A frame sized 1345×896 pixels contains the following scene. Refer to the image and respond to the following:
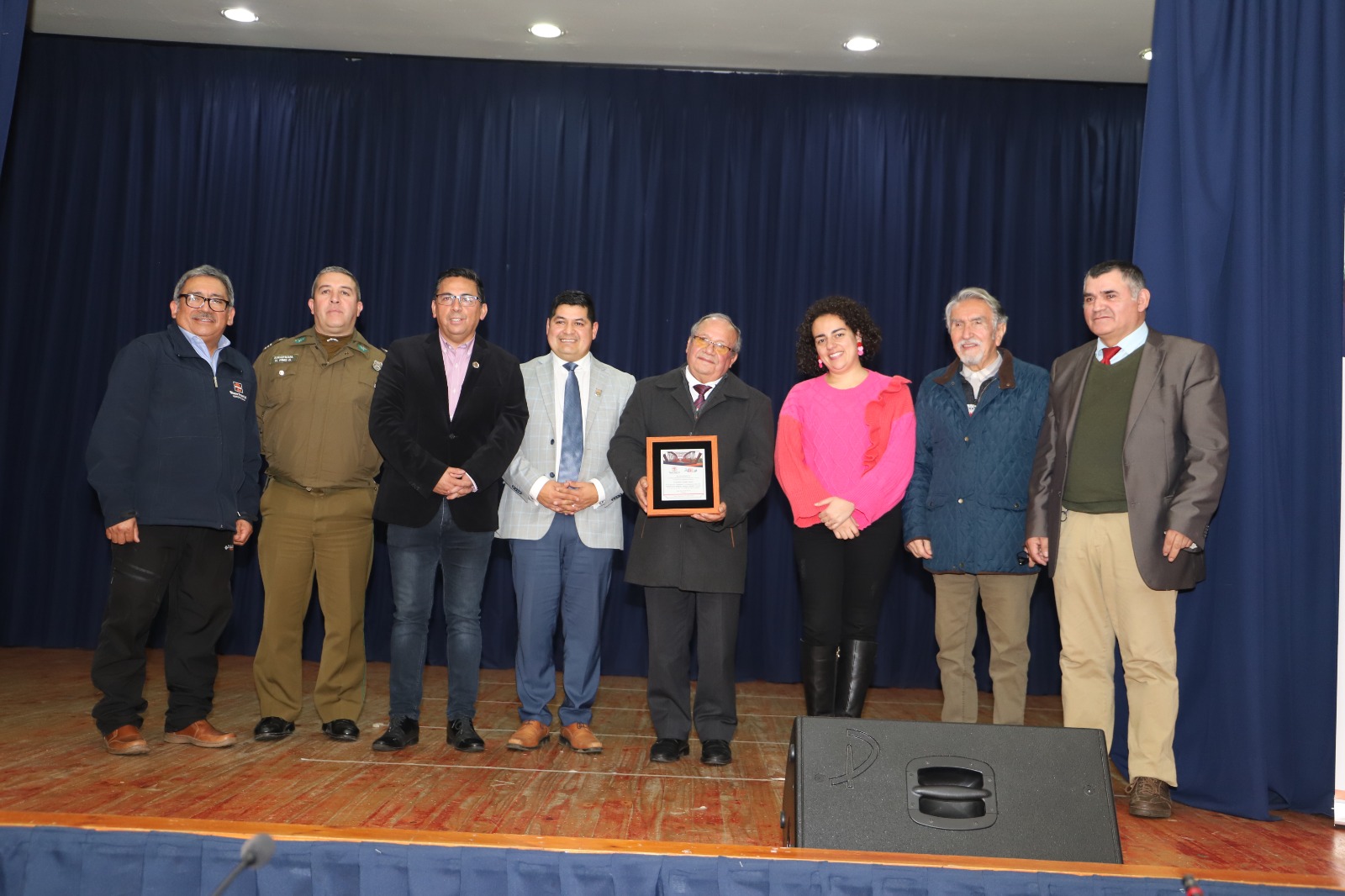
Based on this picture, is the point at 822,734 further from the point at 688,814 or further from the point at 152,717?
the point at 152,717

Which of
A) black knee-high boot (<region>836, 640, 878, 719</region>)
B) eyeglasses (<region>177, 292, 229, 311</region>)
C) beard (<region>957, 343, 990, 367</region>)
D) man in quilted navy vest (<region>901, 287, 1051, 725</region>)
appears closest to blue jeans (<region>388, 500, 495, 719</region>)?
eyeglasses (<region>177, 292, 229, 311</region>)

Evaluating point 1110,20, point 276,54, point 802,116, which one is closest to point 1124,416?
point 1110,20

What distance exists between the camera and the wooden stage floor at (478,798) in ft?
6.84

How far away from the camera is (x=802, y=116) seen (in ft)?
19.9

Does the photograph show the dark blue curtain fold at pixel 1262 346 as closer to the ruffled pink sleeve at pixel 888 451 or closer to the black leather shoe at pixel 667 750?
the ruffled pink sleeve at pixel 888 451

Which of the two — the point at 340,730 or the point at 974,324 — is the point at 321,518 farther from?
the point at 974,324

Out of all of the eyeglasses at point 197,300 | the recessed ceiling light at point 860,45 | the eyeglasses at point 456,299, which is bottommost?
the eyeglasses at point 197,300

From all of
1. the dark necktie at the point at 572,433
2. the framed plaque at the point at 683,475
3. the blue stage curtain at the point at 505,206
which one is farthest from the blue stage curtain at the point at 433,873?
the blue stage curtain at the point at 505,206

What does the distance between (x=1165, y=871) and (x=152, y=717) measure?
12.1ft

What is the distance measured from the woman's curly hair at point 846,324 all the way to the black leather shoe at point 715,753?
139 centimetres

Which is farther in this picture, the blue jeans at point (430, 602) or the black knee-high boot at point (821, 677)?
the blue jeans at point (430, 602)

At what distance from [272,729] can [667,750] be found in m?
1.48

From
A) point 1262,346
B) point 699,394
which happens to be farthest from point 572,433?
point 1262,346

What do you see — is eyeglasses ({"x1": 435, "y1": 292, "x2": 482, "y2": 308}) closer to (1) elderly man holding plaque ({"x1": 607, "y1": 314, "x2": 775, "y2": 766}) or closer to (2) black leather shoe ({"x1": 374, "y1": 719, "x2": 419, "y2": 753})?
(1) elderly man holding plaque ({"x1": 607, "y1": 314, "x2": 775, "y2": 766})
